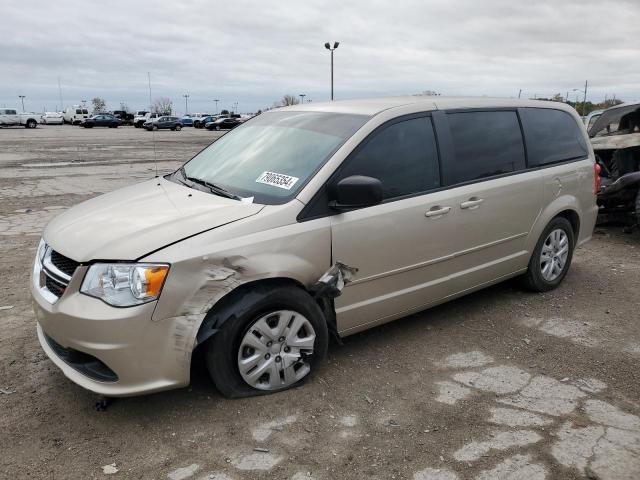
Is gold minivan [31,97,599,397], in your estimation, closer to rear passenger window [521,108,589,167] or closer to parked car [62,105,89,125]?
rear passenger window [521,108,589,167]

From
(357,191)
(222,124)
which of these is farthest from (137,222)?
(222,124)

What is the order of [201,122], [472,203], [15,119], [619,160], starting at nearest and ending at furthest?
1. [472,203]
2. [619,160]
3. [15,119]
4. [201,122]

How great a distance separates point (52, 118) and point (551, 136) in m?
61.8

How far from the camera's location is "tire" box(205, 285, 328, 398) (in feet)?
9.97

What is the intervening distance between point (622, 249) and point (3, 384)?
690 cm

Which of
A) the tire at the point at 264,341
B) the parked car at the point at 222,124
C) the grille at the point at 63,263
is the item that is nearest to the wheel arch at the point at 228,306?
the tire at the point at 264,341

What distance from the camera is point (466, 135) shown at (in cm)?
422

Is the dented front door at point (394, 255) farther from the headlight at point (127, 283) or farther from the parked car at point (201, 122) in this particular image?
the parked car at point (201, 122)

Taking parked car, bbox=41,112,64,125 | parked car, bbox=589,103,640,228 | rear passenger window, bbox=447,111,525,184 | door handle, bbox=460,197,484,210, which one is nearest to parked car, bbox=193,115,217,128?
parked car, bbox=41,112,64,125

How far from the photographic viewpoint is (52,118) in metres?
57.6

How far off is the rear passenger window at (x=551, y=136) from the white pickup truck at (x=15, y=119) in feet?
171

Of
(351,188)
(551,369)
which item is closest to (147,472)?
(351,188)

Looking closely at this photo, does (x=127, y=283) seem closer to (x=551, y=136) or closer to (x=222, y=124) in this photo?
(x=551, y=136)

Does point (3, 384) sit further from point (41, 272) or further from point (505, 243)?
point (505, 243)
